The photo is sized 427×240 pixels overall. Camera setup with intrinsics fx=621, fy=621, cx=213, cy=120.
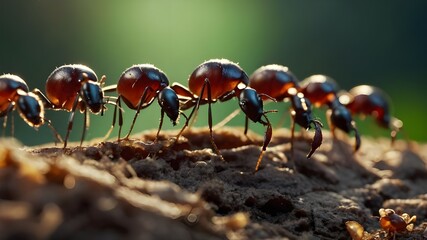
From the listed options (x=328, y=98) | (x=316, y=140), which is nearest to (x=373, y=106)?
(x=328, y=98)

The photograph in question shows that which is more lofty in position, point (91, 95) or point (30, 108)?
point (91, 95)

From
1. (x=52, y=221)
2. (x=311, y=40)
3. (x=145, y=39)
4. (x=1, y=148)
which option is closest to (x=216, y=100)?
(x=1, y=148)

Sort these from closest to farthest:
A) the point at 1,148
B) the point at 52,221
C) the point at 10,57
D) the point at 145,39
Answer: the point at 52,221 → the point at 1,148 → the point at 10,57 → the point at 145,39

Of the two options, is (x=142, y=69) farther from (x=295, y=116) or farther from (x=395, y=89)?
(x=395, y=89)

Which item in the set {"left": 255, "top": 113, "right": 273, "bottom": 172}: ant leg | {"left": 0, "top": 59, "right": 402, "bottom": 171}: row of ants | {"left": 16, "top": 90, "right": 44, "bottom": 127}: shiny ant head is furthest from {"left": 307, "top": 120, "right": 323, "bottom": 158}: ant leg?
{"left": 16, "top": 90, "right": 44, "bottom": 127}: shiny ant head

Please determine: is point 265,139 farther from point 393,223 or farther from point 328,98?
point 328,98

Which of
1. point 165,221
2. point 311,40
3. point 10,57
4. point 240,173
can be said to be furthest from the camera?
point 311,40

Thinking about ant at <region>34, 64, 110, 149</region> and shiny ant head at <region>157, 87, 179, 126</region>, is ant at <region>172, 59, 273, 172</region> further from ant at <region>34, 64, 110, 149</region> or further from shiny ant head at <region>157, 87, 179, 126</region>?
ant at <region>34, 64, 110, 149</region>
